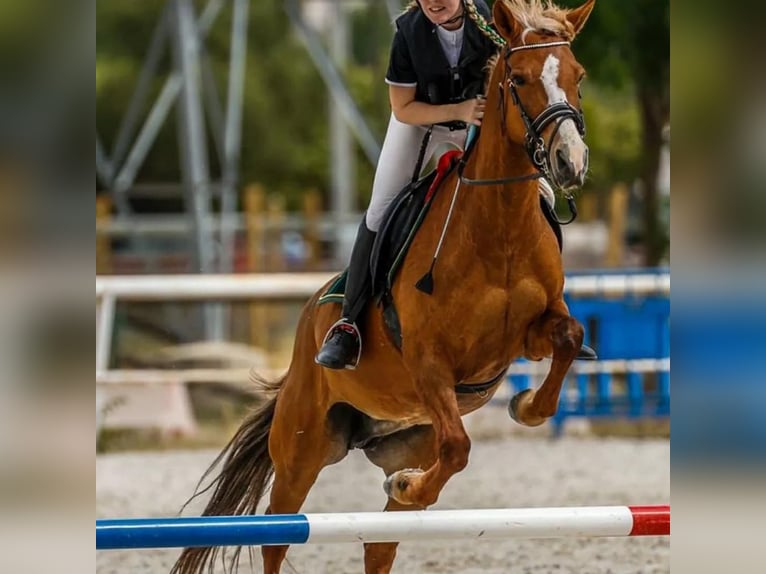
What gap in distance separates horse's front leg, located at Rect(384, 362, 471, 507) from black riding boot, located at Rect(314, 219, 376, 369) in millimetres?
366

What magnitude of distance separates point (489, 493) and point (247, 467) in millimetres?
3151

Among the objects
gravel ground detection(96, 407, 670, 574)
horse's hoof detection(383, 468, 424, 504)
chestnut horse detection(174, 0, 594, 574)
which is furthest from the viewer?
gravel ground detection(96, 407, 670, 574)

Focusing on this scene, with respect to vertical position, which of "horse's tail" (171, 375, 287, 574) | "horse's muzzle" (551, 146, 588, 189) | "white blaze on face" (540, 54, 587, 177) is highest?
"white blaze on face" (540, 54, 587, 177)

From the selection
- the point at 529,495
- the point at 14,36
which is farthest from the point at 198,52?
the point at 14,36

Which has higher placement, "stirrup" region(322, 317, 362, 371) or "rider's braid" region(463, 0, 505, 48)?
"rider's braid" region(463, 0, 505, 48)

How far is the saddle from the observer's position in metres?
3.80

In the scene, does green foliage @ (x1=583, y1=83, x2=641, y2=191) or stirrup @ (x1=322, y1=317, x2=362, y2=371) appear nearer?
stirrup @ (x1=322, y1=317, x2=362, y2=371)

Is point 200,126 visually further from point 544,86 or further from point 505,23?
point 544,86

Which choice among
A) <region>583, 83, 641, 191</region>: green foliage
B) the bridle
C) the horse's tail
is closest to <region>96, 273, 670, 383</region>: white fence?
the horse's tail

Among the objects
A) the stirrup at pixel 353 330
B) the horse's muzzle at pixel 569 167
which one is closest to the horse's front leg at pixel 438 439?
the stirrup at pixel 353 330

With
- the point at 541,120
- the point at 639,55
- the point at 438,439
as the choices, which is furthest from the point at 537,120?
the point at 639,55

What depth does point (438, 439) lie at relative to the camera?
3494 mm

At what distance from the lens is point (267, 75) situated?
2959cm

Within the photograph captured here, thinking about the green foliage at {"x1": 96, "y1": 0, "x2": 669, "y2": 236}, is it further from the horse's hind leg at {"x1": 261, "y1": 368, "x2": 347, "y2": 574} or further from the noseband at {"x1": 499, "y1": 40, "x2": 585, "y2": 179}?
the noseband at {"x1": 499, "y1": 40, "x2": 585, "y2": 179}
